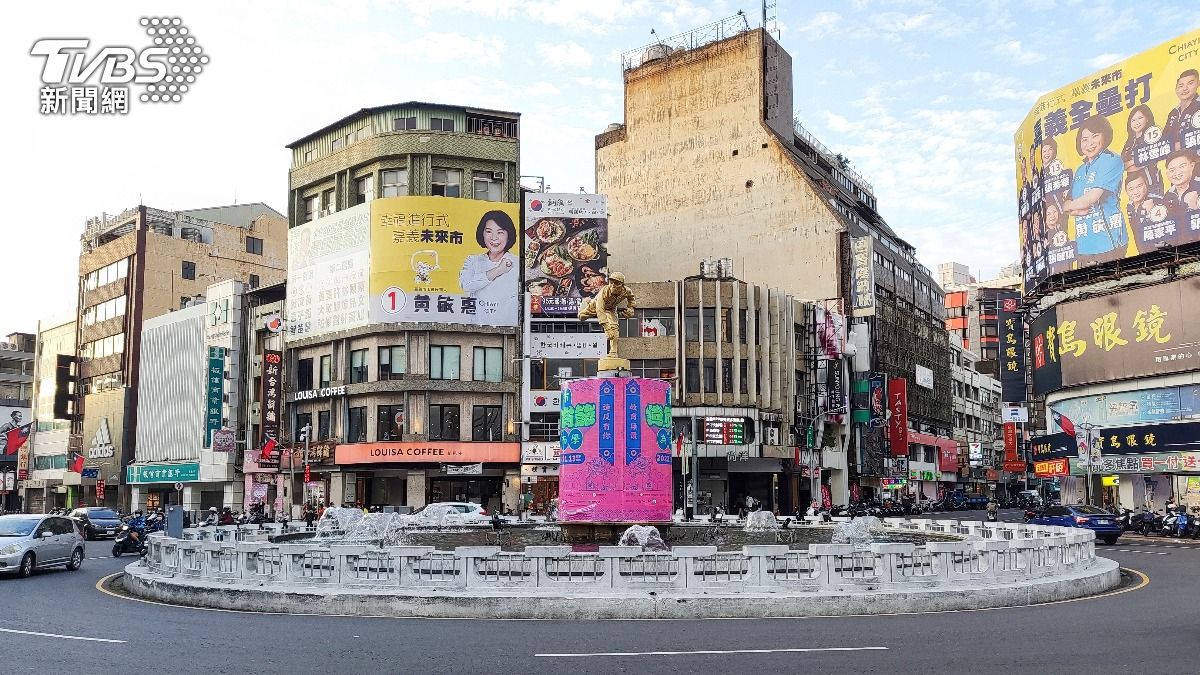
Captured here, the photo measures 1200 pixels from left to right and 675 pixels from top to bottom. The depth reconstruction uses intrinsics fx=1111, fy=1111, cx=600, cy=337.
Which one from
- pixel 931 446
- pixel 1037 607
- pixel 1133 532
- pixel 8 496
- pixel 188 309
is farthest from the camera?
pixel 931 446

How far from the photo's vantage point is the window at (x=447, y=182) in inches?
2601

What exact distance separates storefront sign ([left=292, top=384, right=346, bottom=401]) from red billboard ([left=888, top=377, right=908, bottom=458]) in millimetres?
41832

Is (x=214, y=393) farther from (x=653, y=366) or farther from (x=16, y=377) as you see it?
(x=16, y=377)

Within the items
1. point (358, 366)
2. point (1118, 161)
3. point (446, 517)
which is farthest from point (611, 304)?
point (1118, 161)

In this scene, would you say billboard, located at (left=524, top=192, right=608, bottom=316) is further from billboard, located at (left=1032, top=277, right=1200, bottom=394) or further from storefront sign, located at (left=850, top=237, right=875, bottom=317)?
billboard, located at (left=1032, top=277, right=1200, bottom=394)

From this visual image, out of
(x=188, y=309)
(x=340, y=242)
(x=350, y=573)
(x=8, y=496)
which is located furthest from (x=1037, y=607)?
(x=8, y=496)

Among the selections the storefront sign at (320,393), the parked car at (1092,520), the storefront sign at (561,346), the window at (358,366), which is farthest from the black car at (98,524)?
the parked car at (1092,520)

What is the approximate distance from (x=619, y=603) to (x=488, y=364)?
161ft

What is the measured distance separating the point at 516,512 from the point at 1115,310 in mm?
34877

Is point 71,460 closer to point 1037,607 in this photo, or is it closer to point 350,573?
point 350,573

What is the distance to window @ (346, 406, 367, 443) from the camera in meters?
64.8

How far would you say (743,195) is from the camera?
8181cm

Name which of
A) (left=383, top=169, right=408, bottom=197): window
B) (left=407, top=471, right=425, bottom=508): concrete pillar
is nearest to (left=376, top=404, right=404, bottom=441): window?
(left=407, top=471, right=425, bottom=508): concrete pillar

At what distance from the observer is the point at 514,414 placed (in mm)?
64812
